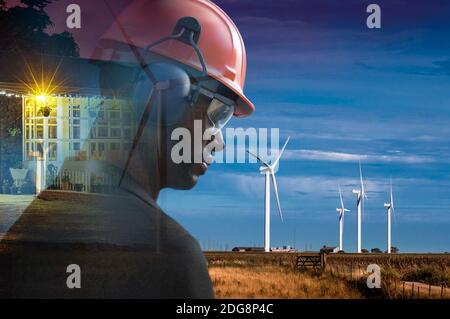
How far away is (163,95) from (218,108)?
94 cm

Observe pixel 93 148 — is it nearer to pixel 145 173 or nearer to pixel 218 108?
pixel 145 173

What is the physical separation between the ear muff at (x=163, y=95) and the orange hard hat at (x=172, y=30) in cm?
33

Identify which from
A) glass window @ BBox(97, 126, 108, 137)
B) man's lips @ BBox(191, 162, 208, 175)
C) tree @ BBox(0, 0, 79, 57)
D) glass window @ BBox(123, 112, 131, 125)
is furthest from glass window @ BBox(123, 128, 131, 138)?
tree @ BBox(0, 0, 79, 57)

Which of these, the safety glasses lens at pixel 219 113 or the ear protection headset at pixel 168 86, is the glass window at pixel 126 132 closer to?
the ear protection headset at pixel 168 86

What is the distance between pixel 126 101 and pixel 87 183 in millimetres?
1144

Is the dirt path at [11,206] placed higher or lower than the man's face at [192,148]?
lower

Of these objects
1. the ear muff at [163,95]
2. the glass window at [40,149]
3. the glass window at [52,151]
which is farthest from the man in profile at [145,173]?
the glass window at [40,149]

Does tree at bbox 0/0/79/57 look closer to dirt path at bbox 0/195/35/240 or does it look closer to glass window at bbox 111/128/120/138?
dirt path at bbox 0/195/35/240

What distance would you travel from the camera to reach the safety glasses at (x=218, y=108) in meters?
8.47

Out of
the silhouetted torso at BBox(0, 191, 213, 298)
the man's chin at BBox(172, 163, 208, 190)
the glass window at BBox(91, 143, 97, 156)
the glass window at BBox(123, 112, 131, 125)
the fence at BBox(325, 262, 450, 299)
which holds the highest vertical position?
the glass window at BBox(123, 112, 131, 125)

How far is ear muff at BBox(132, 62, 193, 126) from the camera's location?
26.0 feet

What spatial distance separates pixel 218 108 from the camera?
8.68m

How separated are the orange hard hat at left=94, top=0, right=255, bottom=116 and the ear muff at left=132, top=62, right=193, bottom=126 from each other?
13.0 inches

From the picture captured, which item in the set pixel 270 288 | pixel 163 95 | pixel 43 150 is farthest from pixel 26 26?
pixel 163 95
